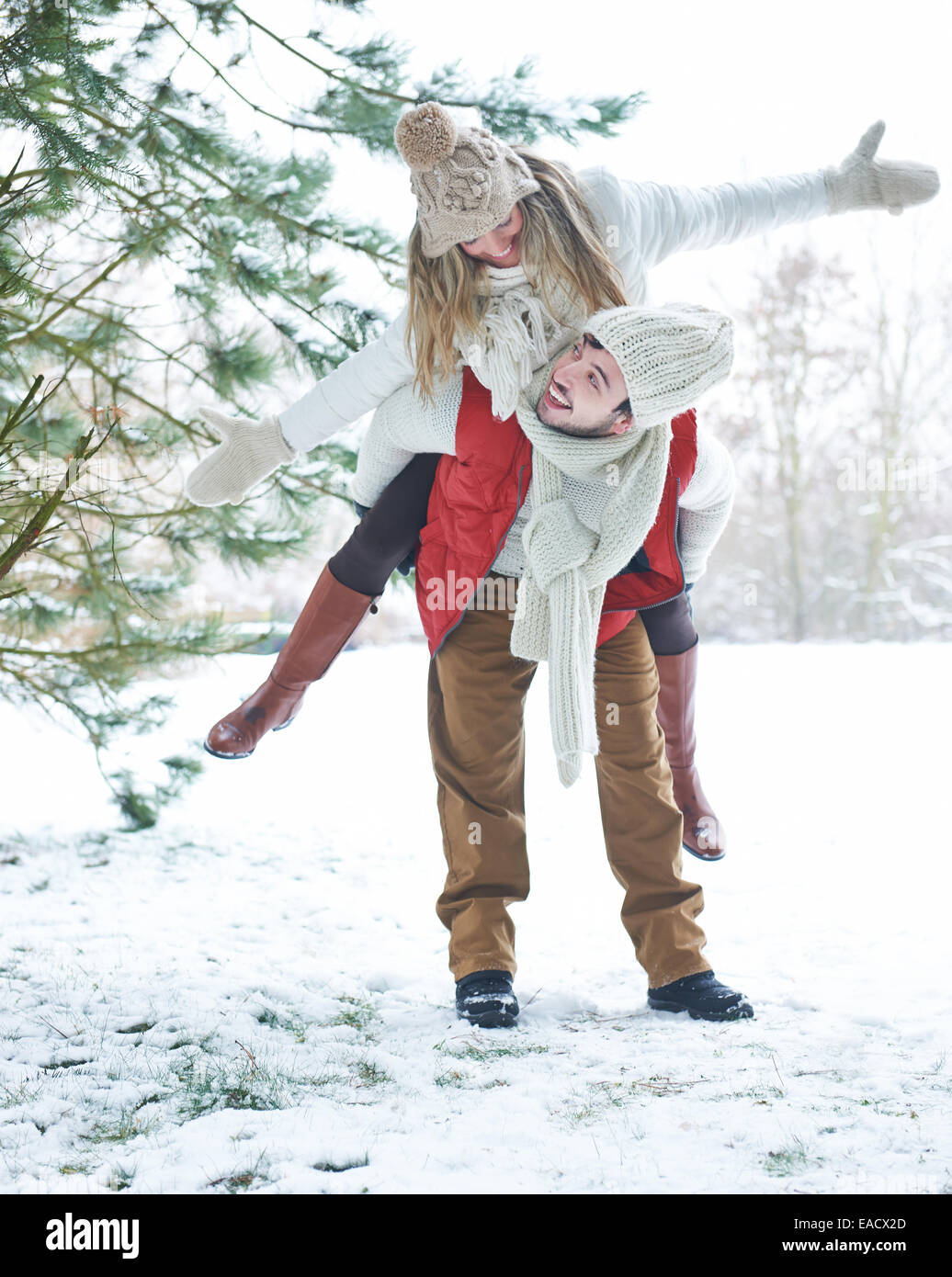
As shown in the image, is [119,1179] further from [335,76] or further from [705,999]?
[335,76]

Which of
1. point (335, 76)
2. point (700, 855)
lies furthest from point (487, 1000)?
point (335, 76)

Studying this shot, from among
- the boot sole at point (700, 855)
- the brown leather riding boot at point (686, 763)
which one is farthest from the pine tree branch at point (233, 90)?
the boot sole at point (700, 855)

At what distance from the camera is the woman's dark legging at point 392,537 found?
192cm

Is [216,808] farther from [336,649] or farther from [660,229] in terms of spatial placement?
[660,229]

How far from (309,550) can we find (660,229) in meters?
1.57

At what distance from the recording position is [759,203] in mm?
1896

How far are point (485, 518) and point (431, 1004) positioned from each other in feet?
3.37

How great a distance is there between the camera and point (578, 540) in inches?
69.5

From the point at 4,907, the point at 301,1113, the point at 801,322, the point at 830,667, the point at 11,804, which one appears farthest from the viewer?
the point at 801,322

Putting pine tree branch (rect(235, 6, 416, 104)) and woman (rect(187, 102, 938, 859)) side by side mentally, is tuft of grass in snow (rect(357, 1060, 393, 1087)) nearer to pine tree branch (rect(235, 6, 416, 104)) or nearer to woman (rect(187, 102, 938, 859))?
woman (rect(187, 102, 938, 859))

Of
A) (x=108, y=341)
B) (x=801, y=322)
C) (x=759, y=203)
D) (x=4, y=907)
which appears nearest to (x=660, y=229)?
(x=759, y=203)

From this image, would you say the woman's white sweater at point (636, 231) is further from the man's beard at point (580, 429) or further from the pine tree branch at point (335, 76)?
the pine tree branch at point (335, 76)

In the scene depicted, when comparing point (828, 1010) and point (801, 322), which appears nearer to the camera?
point (828, 1010)

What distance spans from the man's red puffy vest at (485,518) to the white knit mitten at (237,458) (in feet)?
1.10
